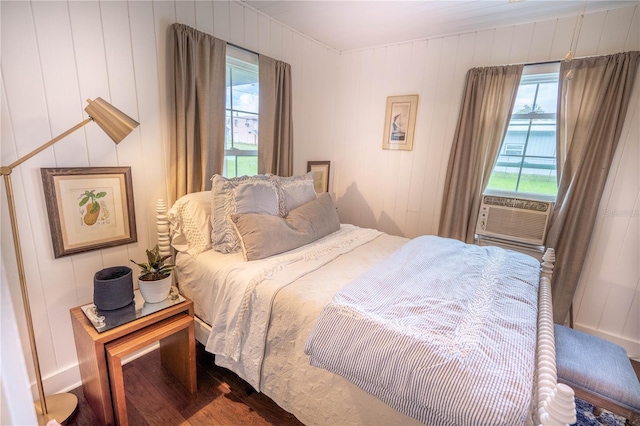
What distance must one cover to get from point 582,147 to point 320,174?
2.28m

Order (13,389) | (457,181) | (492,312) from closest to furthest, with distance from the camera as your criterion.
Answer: (13,389)
(492,312)
(457,181)

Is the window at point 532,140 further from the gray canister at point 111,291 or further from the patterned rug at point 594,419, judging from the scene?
the gray canister at point 111,291

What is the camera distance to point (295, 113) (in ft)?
9.39

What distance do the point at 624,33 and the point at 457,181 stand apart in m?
1.46

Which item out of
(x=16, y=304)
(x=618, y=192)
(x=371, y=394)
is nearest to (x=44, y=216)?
(x=16, y=304)

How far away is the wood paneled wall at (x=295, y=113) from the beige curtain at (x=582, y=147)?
0.40 ft

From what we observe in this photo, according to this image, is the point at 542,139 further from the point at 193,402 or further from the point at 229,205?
the point at 193,402

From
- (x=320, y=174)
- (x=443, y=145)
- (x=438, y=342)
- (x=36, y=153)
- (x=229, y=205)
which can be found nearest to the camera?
(x=438, y=342)

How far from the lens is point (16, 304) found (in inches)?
56.9

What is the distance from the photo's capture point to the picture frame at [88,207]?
150 cm

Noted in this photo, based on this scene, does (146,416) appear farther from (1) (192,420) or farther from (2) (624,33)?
(2) (624,33)

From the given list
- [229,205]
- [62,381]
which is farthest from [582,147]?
[62,381]

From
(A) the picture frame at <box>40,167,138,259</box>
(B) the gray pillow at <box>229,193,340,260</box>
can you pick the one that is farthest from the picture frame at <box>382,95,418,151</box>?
(A) the picture frame at <box>40,167,138,259</box>

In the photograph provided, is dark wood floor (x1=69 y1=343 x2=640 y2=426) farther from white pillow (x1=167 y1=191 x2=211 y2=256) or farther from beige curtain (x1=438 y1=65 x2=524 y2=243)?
beige curtain (x1=438 y1=65 x2=524 y2=243)
